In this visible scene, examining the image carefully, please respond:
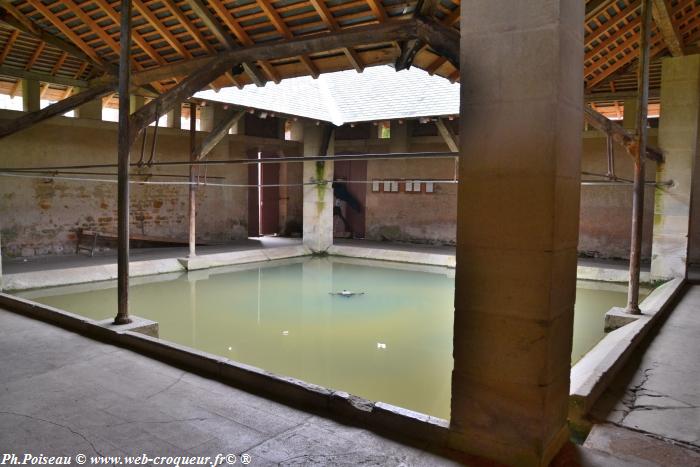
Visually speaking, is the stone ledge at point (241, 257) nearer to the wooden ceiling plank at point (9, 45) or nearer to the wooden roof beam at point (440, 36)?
the wooden ceiling plank at point (9, 45)

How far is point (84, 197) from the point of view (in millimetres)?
10797

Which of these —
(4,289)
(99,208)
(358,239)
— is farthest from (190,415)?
(358,239)

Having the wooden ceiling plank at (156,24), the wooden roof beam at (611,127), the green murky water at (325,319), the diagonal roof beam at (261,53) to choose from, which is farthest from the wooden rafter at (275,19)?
the wooden roof beam at (611,127)

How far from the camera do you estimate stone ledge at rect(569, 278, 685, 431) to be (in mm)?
3072

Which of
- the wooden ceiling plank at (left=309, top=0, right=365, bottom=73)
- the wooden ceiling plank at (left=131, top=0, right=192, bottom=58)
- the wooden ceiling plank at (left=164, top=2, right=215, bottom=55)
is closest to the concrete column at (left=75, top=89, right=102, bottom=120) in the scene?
the wooden ceiling plank at (left=131, top=0, right=192, bottom=58)

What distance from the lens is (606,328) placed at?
5.92 metres

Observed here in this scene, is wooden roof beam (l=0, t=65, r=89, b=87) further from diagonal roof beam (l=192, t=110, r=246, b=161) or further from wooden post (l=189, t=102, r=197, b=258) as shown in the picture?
diagonal roof beam (l=192, t=110, r=246, b=161)

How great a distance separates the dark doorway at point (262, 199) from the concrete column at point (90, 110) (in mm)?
4183

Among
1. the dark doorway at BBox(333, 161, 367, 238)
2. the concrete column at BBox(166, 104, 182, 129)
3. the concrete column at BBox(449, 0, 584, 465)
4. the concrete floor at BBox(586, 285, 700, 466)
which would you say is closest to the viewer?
the concrete column at BBox(449, 0, 584, 465)

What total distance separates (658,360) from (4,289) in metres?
8.43

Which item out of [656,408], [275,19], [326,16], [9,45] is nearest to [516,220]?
[656,408]

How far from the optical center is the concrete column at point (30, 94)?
372 inches

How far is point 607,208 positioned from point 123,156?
34.3ft

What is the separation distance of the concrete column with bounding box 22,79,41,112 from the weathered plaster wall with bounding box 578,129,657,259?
11.2 meters
